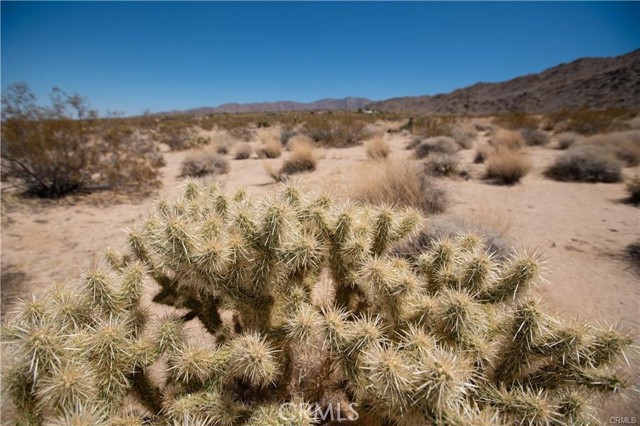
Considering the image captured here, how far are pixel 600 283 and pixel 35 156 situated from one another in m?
10.8

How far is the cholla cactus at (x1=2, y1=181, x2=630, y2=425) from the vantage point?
1.28m

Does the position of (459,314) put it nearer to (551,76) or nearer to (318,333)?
(318,333)

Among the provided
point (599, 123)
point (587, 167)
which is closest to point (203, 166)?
point (587, 167)

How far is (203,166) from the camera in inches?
373

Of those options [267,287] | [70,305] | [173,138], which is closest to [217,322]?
[267,287]

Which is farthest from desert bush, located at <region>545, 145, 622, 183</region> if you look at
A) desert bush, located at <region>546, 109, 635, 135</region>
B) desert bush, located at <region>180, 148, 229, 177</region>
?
desert bush, located at <region>180, 148, 229, 177</region>

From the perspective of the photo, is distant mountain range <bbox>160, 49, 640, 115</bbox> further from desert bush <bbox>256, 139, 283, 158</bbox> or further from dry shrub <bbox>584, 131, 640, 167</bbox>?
desert bush <bbox>256, 139, 283, 158</bbox>

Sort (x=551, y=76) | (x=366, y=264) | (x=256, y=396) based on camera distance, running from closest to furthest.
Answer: (x=366, y=264)
(x=256, y=396)
(x=551, y=76)

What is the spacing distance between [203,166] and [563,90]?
68.1m

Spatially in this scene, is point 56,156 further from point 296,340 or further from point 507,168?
point 507,168

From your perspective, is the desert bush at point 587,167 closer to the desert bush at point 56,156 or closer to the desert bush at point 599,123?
the desert bush at point 599,123

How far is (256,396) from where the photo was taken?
1955 mm

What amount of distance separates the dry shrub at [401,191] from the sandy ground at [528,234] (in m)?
0.50

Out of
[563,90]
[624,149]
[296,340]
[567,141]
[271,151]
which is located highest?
→ [563,90]
